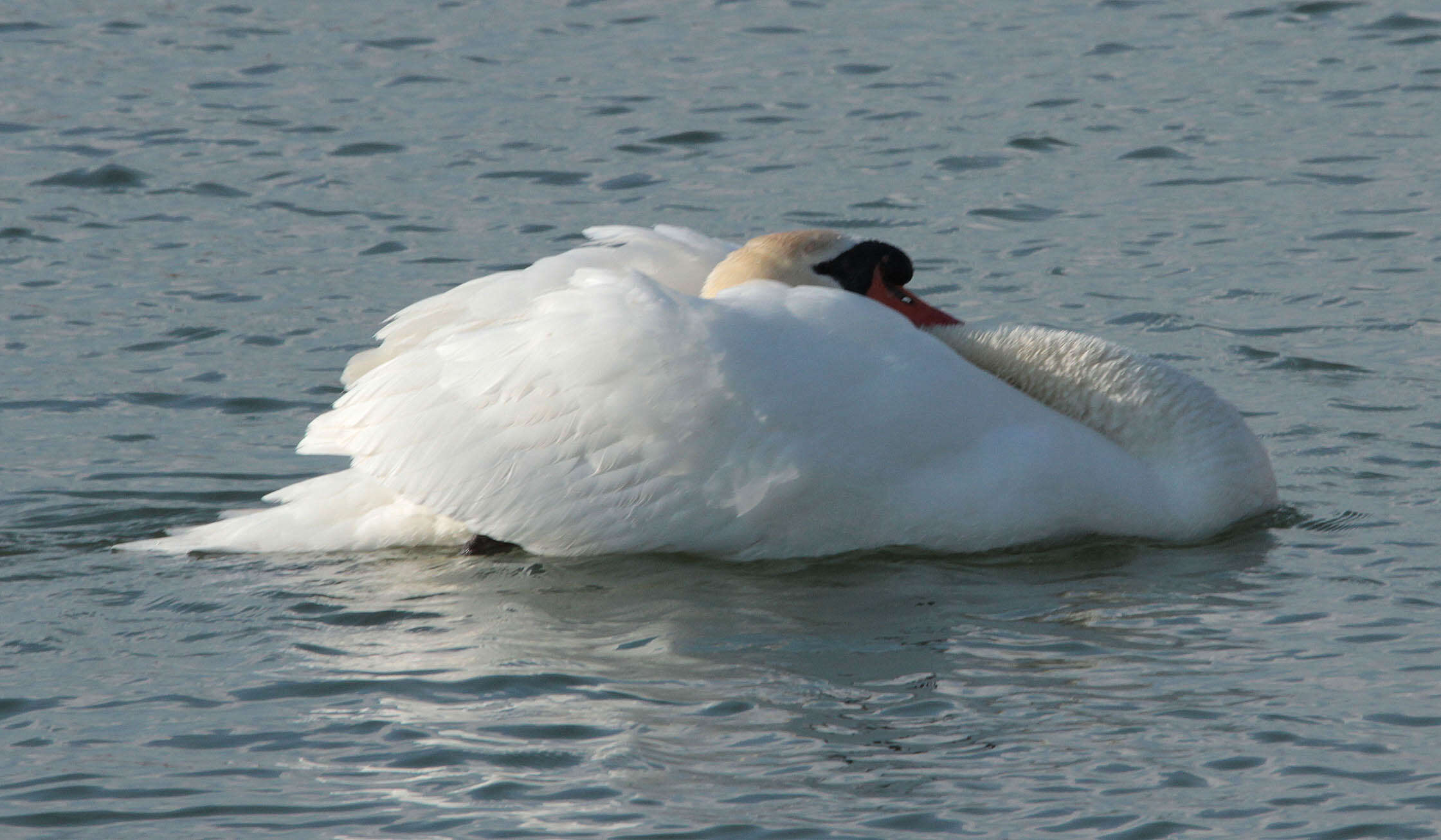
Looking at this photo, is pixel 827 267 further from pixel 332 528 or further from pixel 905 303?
pixel 332 528

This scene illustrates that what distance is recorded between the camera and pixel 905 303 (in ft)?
29.9

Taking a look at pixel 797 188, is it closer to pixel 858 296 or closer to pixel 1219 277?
pixel 1219 277

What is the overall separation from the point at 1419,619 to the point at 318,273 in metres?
7.24

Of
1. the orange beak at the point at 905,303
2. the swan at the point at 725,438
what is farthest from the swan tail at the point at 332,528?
the orange beak at the point at 905,303

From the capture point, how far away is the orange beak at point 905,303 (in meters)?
9.00

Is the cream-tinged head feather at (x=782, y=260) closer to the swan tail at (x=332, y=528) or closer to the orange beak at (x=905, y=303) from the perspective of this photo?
the orange beak at (x=905, y=303)

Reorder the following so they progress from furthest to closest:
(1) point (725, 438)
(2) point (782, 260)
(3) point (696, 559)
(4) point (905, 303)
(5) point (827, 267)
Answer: (4) point (905, 303)
(5) point (827, 267)
(2) point (782, 260)
(3) point (696, 559)
(1) point (725, 438)

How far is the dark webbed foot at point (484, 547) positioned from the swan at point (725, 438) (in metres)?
0.01

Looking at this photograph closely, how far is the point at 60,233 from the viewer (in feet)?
44.6

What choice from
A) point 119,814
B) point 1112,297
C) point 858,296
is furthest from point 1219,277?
point 119,814

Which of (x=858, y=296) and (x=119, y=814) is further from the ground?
(x=858, y=296)

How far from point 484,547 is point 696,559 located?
0.84 m

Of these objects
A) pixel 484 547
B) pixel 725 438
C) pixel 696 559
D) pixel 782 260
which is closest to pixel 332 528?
pixel 484 547

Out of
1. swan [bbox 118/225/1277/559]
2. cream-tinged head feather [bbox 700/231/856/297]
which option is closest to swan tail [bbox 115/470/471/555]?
swan [bbox 118/225/1277/559]
